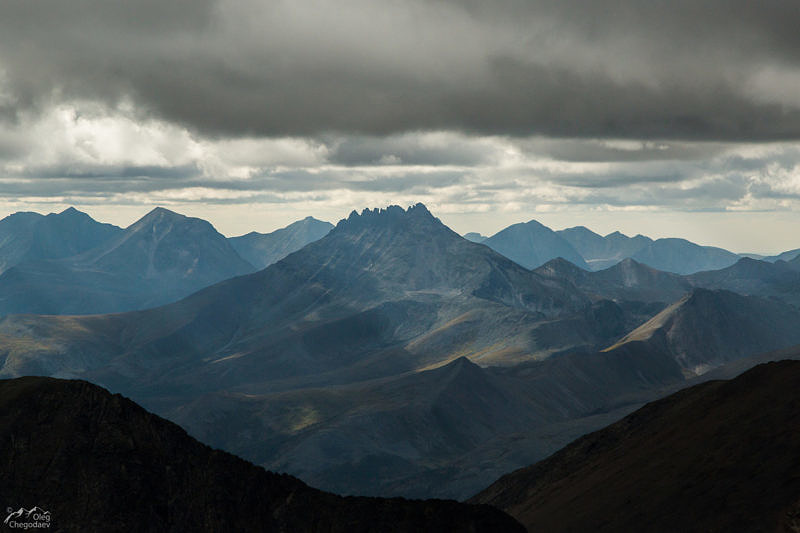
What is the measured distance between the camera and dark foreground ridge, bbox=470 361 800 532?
9625cm

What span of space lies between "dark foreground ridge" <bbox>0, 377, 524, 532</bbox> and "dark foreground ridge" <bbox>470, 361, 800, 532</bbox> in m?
37.6

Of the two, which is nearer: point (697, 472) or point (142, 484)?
point (142, 484)

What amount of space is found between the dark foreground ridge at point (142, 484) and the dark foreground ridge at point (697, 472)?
37.6 m

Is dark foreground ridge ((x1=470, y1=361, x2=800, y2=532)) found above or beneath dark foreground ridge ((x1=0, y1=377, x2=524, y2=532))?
beneath

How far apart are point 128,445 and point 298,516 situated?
55.6ft

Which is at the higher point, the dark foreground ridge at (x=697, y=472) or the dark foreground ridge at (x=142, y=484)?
the dark foreground ridge at (x=142, y=484)

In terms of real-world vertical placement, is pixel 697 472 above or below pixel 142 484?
below

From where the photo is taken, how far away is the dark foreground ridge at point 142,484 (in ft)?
226

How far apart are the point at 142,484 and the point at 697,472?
250 ft

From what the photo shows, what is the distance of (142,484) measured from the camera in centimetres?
7075

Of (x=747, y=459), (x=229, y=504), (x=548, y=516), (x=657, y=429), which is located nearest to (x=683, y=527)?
(x=747, y=459)

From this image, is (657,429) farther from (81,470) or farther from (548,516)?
(81,470)

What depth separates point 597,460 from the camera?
15062 centimetres

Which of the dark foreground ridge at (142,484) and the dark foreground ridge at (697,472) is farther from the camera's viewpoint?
the dark foreground ridge at (697,472)
